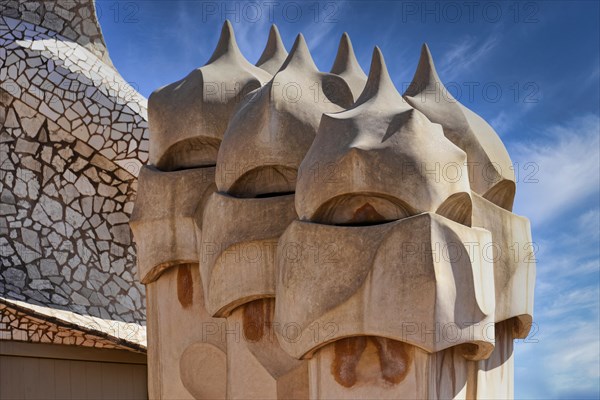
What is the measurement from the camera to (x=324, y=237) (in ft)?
19.7

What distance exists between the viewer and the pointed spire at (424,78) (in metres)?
7.32

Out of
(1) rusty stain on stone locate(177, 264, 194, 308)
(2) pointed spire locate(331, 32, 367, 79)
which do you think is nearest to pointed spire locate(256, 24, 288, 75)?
(2) pointed spire locate(331, 32, 367, 79)

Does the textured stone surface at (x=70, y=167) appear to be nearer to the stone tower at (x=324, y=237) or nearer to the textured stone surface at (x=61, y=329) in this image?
the textured stone surface at (x=61, y=329)

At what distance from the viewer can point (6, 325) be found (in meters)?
9.73

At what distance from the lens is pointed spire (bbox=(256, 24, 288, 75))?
28.6ft

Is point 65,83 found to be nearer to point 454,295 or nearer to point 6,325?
point 6,325

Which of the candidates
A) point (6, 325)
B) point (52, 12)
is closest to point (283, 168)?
point (6, 325)

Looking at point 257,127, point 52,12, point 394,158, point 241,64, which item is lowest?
point 394,158

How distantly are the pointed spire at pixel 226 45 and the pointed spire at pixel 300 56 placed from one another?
85cm

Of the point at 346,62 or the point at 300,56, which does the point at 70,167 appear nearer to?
the point at 346,62

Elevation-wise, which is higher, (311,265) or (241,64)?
(241,64)

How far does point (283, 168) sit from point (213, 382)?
5.92 feet

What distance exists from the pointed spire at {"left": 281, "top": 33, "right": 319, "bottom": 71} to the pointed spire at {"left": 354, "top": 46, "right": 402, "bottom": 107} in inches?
38.4

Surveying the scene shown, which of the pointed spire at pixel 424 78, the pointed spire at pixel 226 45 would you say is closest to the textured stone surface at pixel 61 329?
the pointed spire at pixel 226 45
